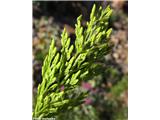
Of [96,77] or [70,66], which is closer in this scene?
[70,66]

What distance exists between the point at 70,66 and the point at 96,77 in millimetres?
3130

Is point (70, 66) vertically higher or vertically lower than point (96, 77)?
lower

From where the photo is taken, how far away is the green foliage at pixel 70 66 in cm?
77

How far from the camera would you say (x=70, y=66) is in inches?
30.7

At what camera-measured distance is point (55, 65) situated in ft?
2.54

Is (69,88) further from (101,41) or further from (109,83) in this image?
(109,83)

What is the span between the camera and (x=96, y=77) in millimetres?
3896

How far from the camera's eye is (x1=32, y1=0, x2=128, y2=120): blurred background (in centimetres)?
367

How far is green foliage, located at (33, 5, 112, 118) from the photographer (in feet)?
2.52

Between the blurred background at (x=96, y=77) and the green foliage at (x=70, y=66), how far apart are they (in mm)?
A: 2571

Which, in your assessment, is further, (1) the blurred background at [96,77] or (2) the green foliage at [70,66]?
(1) the blurred background at [96,77]

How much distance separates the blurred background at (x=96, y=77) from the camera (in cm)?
367

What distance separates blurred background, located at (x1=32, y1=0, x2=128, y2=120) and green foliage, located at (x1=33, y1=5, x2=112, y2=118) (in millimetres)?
2571

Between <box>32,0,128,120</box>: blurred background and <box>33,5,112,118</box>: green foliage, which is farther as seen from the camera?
<box>32,0,128,120</box>: blurred background
